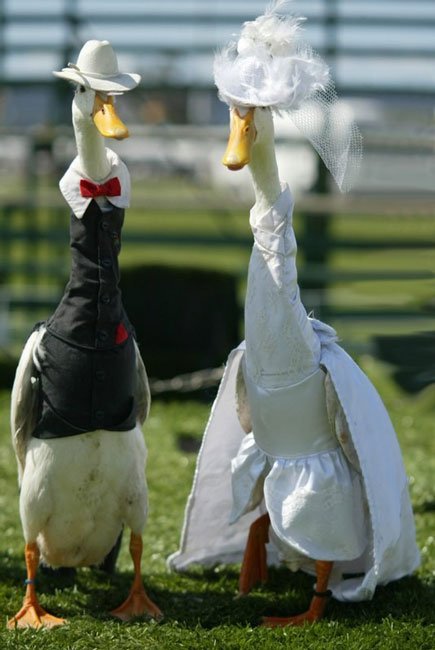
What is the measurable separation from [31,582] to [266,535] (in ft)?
2.70

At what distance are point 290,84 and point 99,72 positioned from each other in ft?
1.87

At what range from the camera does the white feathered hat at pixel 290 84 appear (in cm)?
311

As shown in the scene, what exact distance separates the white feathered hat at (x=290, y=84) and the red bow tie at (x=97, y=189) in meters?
0.42

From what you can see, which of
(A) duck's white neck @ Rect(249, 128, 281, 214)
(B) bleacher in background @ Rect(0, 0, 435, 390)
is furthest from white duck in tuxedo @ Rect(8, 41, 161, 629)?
(B) bleacher in background @ Rect(0, 0, 435, 390)

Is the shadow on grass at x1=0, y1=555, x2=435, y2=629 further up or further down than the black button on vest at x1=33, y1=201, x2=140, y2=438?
further down

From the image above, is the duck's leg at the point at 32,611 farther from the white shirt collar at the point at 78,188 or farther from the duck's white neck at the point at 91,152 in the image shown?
the duck's white neck at the point at 91,152

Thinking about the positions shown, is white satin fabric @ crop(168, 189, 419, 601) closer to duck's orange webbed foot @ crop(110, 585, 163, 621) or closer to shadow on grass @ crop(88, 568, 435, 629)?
shadow on grass @ crop(88, 568, 435, 629)

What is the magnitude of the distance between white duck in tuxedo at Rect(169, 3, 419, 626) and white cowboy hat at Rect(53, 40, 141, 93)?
0.28 m

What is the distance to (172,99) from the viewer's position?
1103cm

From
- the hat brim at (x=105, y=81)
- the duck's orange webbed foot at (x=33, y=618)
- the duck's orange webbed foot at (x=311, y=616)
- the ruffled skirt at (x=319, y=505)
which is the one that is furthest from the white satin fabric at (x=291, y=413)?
the duck's orange webbed foot at (x=33, y=618)

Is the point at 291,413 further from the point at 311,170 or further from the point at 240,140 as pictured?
the point at 311,170

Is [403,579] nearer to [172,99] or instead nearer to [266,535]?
[266,535]

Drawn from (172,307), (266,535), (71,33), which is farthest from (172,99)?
(266,535)

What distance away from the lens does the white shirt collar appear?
327cm
